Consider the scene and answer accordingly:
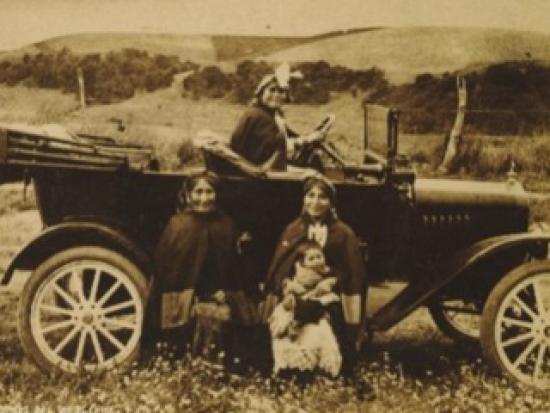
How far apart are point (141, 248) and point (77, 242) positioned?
0.87 feet

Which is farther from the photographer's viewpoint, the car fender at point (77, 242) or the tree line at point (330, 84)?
the tree line at point (330, 84)

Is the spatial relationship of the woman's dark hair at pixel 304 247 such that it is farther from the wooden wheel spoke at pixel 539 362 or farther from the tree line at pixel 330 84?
the wooden wheel spoke at pixel 539 362

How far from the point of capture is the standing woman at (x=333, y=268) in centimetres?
336

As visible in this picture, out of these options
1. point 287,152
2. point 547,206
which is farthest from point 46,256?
point 547,206

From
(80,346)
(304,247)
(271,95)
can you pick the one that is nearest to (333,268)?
(304,247)

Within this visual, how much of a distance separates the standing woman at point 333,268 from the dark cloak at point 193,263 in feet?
0.55

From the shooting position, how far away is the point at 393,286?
140 inches

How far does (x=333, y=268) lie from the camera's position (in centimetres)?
339

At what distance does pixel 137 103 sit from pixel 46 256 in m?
0.88

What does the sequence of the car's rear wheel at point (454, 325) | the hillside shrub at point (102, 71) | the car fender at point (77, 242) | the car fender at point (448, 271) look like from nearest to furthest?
the car fender at point (77, 242) → the car fender at point (448, 271) → the hillside shrub at point (102, 71) → the car's rear wheel at point (454, 325)

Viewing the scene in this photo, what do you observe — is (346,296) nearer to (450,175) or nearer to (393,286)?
(393,286)

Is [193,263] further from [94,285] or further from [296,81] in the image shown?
[296,81]

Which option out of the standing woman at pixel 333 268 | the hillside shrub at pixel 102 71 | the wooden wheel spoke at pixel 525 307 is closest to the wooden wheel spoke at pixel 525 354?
the wooden wheel spoke at pixel 525 307

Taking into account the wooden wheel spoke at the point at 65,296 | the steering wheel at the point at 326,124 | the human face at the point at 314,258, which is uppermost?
the steering wheel at the point at 326,124
